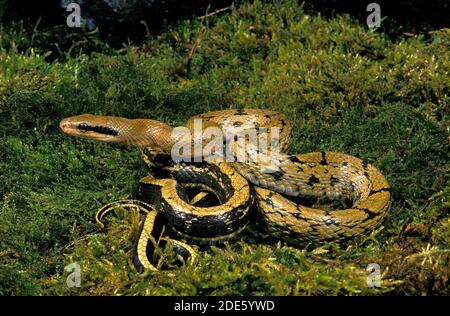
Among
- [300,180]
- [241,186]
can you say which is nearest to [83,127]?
[241,186]

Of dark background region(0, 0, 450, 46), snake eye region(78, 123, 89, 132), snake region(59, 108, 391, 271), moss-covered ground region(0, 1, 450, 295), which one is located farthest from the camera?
dark background region(0, 0, 450, 46)

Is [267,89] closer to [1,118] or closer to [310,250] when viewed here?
[310,250]

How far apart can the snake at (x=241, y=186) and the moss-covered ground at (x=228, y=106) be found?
21cm

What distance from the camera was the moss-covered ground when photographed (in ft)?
17.5

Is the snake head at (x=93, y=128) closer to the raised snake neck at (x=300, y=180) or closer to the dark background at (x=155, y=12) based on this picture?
the raised snake neck at (x=300, y=180)

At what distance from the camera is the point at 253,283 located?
5113 mm

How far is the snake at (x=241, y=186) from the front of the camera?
5.70 meters

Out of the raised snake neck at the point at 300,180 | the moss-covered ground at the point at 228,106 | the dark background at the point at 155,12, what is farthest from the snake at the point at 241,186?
the dark background at the point at 155,12

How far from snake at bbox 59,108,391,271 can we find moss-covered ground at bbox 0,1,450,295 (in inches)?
8.1

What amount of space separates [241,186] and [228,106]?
2.27 m

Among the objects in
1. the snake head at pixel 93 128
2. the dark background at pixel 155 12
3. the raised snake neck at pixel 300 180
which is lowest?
the raised snake neck at pixel 300 180

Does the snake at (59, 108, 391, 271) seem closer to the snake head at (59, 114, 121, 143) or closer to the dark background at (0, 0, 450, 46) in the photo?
the snake head at (59, 114, 121, 143)

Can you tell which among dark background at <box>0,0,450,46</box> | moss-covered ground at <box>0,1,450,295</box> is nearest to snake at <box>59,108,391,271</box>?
moss-covered ground at <box>0,1,450,295</box>

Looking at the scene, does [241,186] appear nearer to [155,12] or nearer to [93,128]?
[93,128]
